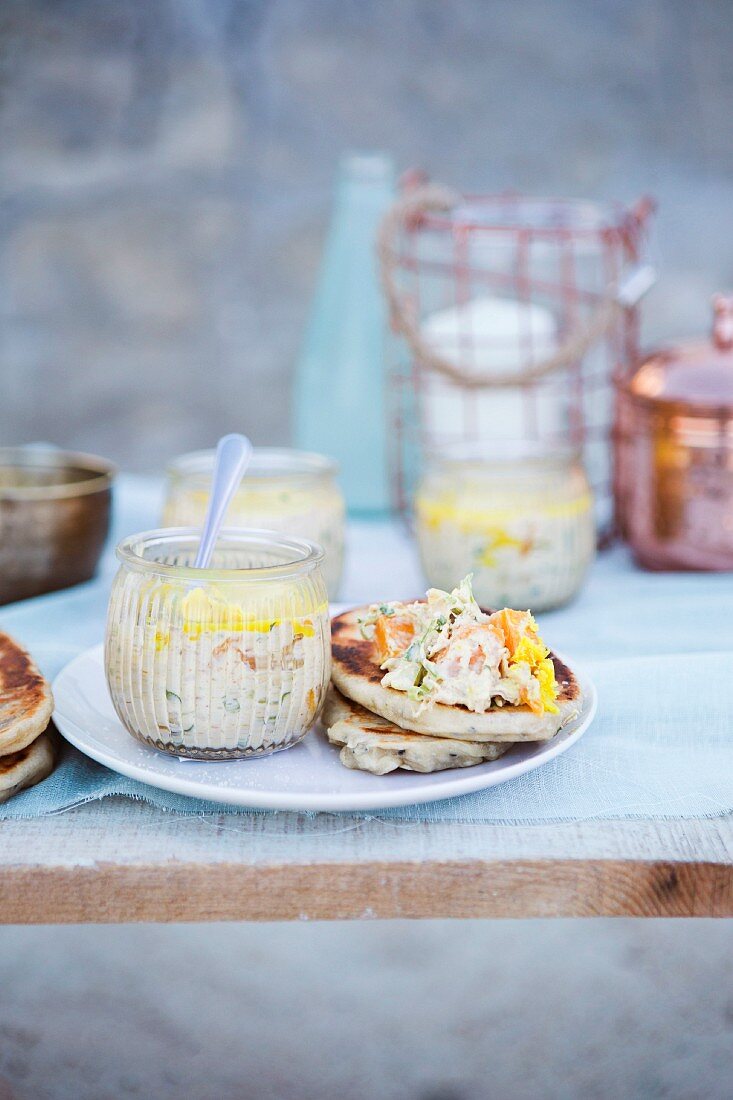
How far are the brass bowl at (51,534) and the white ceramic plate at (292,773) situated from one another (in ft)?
1.18

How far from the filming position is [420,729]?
2.44 feet

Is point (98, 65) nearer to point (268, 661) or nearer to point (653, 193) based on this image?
point (653, 193)

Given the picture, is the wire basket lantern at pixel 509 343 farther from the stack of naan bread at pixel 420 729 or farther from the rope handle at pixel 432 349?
the stack of naan bread at pixel 420 729

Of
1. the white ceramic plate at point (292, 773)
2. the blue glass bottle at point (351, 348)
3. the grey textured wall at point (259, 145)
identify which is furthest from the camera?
the grey textured wall at point (259, 145)

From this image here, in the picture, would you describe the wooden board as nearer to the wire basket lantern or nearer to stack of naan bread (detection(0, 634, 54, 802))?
stack of naan bread (detection(0, 634, 54, 802))

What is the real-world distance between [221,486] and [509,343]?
58 centimetres

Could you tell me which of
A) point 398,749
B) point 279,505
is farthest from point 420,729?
point 279,505

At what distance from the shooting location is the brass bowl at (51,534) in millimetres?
1164

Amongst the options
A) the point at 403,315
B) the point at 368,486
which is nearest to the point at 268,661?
the point at 403,315

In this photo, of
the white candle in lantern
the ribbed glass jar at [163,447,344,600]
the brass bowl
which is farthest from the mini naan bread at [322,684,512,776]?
the white candle in lantern

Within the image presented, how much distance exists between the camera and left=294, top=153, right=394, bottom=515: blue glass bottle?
60.8 inches

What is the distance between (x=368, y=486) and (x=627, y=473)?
0.37 m

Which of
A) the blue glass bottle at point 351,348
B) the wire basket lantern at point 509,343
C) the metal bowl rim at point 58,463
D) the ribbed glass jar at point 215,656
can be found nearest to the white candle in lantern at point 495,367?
the wire basket lantern at point 509,343

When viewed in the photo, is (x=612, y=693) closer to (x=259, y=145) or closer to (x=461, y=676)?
(x=461, y=676)
